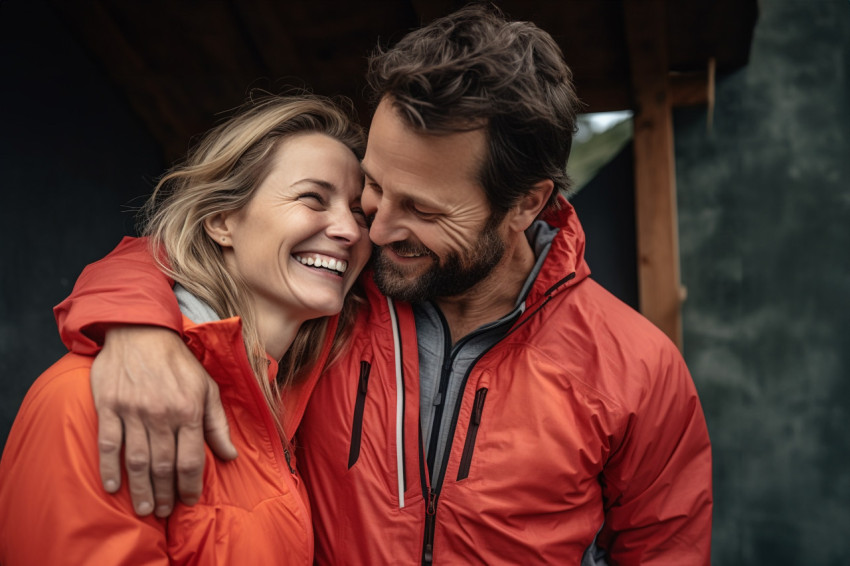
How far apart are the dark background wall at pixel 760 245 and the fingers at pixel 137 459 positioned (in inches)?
61.6

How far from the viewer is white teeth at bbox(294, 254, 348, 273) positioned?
156 centimetres

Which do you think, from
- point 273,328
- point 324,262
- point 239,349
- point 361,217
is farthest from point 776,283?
point 239,349

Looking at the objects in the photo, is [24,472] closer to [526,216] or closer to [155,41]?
[526,216]

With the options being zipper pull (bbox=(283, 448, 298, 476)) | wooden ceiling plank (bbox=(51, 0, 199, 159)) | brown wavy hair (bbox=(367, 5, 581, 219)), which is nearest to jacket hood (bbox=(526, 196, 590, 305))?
brown wavy hair (bbox=(367, 5, 581, 219))

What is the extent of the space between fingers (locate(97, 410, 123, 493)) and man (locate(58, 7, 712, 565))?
1.55ft

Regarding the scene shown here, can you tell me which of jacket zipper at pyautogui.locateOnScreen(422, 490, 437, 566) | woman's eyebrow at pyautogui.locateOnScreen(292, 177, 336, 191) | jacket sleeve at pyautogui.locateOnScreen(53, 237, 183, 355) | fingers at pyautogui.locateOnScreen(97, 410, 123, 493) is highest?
→ jacket sleeve at pyautogui.locateOnScreen(53, 237, 183, 355)

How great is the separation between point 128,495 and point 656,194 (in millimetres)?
2231

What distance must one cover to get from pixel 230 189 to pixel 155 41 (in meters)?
1.54

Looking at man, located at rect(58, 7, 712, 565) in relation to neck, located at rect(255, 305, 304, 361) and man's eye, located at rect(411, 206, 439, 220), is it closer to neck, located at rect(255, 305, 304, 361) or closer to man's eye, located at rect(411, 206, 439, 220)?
man's eye, located at rect(411, 206, 439, 220)

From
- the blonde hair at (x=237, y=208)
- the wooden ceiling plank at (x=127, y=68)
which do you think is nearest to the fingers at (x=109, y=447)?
the blonde hair at (x=237, y=208)

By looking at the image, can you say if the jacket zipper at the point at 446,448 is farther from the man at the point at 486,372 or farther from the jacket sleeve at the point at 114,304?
the jacket sleeve at the point at 114,304

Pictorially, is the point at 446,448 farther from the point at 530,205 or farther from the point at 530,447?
the point at 530,205

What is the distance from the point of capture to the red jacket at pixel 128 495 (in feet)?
3.73

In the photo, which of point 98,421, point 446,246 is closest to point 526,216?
point 446,246
